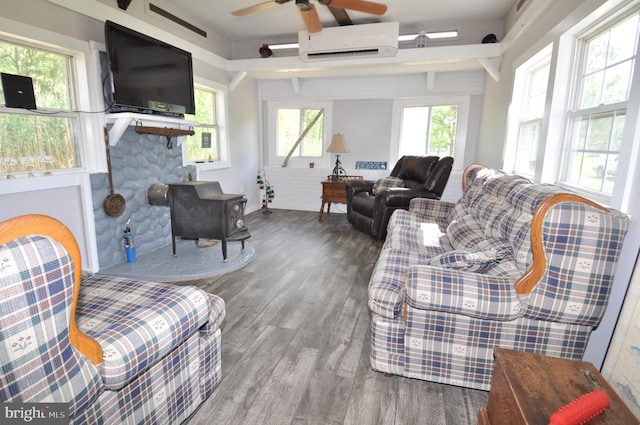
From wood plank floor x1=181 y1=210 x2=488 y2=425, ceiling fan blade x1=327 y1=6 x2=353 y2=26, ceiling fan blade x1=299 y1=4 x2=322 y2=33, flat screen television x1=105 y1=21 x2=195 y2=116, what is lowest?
wood plank floor x1=181 y1=210 x2=488 y2=425

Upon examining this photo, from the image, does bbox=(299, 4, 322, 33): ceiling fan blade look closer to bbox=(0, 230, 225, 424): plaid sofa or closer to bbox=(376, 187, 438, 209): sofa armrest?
bbox=(376, 187, 438, 209): sofa armrest

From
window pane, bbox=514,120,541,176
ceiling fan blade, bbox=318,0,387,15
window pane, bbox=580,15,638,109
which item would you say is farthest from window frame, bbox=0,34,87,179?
window pane, bbox=514,120,541,176

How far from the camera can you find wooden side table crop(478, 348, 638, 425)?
2.89 ft

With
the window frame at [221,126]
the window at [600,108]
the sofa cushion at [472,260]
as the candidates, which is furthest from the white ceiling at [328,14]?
the sofa cushion at [472,260]

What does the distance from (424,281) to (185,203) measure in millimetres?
2399

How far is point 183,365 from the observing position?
133cm

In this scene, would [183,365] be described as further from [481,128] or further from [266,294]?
[481,128]

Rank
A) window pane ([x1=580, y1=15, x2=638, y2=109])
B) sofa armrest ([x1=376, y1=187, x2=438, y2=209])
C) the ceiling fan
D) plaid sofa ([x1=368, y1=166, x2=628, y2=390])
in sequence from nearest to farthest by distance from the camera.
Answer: plaid sofa ([x1=368, y1=166, x2=628, y2=390])
window pane ([x1=580, y1=15, x2=638, y2=109])
the ceiling fan
sofa armrest ([x1=376, y1=187, x2=438, y2=209])

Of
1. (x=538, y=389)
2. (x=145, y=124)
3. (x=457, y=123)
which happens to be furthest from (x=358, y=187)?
(x=538, y=389)

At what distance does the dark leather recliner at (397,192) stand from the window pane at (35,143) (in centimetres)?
297

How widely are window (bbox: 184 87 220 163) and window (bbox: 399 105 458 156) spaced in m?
2.81

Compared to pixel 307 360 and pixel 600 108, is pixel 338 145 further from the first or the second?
pixel 307 360

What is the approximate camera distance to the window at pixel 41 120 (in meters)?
2.33

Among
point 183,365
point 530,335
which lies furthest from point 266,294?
point 530,335
